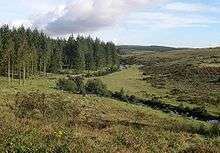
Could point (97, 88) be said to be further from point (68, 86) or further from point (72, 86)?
point (68, 86)

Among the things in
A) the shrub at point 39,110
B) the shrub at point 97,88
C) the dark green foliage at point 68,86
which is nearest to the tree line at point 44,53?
the dark green foliage at point 68,86

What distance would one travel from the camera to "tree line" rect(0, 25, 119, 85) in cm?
9631

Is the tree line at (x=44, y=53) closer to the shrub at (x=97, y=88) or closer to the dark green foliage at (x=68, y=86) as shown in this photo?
the dark green foliage at (x=68, y=86)

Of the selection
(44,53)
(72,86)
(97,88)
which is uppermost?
(44,53)

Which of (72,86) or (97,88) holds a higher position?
(72,86)

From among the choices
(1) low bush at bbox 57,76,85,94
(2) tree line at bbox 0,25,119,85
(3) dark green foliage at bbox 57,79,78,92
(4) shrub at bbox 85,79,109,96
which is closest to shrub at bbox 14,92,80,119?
(4) shrub at bbox 85,79,109,96

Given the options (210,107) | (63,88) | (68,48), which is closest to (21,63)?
(63,88)

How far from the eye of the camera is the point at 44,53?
122m

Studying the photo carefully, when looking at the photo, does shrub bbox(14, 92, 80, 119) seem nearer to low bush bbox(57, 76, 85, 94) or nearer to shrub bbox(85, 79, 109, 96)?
shrub bbox(85, 79, 109, 96)

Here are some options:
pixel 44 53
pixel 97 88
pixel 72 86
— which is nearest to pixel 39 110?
pixel 97 88

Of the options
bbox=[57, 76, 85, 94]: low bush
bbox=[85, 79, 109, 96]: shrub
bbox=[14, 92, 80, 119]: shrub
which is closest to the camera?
bbox=[14, 92, 80, 119]: shrub

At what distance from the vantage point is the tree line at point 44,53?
96.3m

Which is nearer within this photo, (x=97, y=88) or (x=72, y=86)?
(x=97, y=88)

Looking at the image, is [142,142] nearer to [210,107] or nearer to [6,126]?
[6,126]
